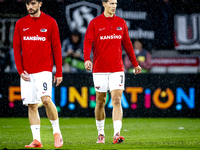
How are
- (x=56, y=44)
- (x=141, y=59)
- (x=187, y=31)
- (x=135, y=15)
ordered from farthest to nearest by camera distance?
1. (x=187, y=31)
2. (x=135, y=15)
3. (x=141, y=59)
4. (x=56, y=44)

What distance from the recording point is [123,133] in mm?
8445

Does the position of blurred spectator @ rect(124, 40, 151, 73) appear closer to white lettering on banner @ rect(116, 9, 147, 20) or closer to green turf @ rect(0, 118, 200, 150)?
white lettering on banner @ rect(116, 9, 147, 20)

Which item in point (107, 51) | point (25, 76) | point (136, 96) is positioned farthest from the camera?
point (136, 96)

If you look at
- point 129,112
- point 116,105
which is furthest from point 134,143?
point 129,112

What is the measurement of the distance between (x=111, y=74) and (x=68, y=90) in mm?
5127

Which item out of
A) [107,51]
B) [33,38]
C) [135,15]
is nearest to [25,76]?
[33,38]

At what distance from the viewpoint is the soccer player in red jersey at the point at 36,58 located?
6.02 m

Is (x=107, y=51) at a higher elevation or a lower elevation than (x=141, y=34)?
lower

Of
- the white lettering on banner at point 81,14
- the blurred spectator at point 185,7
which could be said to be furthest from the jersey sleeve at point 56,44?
the blurred spectator at point 185,7

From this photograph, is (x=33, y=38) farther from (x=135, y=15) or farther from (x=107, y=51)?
(x=135, y=15)

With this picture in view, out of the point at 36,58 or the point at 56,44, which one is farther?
the point at 56,44

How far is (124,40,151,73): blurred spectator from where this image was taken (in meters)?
14.2

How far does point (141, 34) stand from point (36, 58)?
10.3 metres

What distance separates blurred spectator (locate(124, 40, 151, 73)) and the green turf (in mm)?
2935
